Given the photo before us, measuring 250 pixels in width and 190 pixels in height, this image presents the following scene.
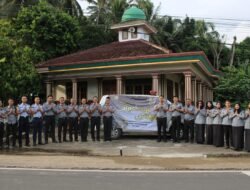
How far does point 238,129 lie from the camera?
13.5m

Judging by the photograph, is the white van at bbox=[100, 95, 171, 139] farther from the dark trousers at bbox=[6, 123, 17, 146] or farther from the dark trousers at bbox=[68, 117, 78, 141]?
the dark trousers at bbox=[6, 123, 17, 146]

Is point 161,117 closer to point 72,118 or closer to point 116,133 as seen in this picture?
point 116,133

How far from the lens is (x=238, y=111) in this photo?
13.8 metres

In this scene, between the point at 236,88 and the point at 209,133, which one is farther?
the point at 236,88

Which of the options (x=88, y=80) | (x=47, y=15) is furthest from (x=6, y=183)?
(x=47, y=15)

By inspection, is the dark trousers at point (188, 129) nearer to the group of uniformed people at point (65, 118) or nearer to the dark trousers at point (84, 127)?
the group of uniformed people at point (65, 118)

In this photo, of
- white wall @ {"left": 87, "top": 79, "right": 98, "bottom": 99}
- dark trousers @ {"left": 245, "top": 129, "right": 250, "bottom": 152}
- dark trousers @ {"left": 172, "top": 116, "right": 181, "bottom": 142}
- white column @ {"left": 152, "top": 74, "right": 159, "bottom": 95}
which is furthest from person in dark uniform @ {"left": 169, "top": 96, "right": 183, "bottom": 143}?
white wall @ {"left": 87, "top": 79, "right": 98, "bottom": 99}

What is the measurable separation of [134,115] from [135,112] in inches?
5.3

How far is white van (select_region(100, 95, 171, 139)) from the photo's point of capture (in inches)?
649

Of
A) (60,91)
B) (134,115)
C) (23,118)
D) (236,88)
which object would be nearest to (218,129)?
(134,115)

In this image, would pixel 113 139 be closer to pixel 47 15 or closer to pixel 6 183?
pixel 6 183

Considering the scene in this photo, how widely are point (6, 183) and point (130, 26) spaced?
22294mm

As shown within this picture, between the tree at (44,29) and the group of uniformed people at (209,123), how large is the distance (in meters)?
13.6

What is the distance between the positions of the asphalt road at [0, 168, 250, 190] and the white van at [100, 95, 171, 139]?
6986mm
